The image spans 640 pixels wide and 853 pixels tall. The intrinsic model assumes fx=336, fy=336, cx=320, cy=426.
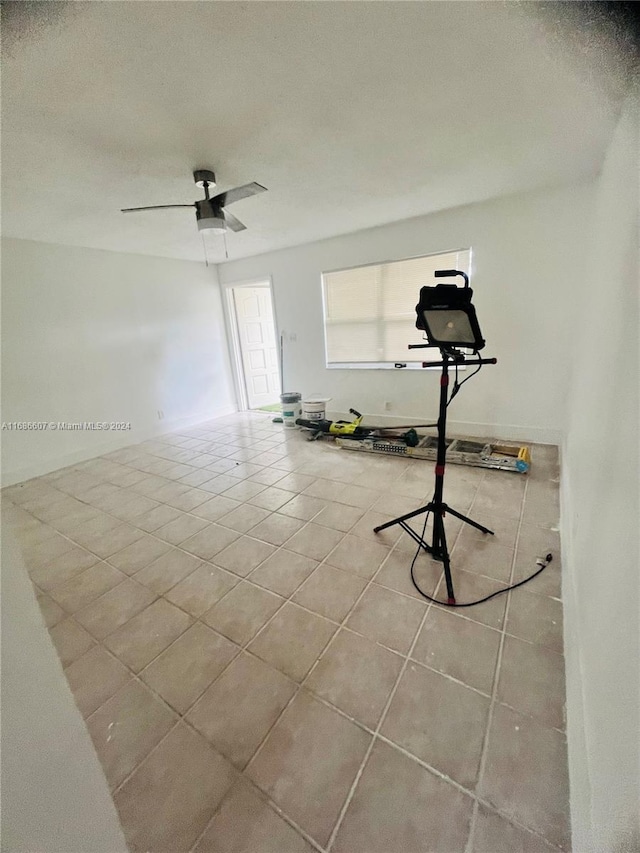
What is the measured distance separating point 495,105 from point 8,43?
7.00 feet

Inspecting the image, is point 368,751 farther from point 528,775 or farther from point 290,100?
point 290,100

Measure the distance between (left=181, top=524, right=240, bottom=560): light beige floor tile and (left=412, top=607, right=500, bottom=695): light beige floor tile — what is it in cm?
138

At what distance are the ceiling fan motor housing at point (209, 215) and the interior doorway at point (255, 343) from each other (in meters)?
3.27

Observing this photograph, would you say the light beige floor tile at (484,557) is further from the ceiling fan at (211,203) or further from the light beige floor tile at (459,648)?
the ceiling fan at (211,203)

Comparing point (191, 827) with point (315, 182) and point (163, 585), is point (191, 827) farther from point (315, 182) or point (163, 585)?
point (315, 182)

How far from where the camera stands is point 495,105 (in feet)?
5.75

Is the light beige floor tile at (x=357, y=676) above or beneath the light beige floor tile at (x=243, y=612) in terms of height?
beneath

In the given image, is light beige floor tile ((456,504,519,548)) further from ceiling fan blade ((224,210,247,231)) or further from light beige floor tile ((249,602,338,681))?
ceiling fan blade ((224,210,247,231))

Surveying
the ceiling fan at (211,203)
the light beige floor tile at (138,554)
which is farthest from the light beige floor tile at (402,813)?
the ceiling fan at (211,203)

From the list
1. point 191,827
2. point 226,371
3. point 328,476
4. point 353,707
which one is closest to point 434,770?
point 353,707

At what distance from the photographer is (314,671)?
4.73ft

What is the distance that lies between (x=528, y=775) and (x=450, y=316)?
1.72 meters

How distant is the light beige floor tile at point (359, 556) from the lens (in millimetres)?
1995

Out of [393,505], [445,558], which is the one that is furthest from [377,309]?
[445,558]
